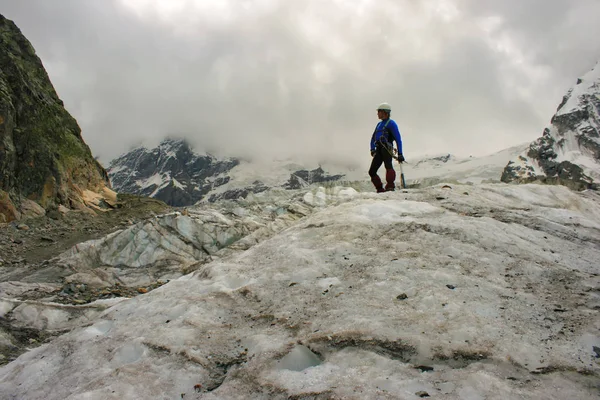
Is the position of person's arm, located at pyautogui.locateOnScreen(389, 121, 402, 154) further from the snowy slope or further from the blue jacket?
the snowy slope

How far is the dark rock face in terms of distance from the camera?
23828 mm

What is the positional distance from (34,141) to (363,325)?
95.4ft

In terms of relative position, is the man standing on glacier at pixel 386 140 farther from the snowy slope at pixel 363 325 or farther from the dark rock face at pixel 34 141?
the dark rock face at pixel 34 141

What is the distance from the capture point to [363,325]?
4.38 metres

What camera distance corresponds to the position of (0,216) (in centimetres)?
2108

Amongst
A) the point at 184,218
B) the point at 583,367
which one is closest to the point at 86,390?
the point at 583,367

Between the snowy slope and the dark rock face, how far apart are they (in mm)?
21268

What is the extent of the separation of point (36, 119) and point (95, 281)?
20956 millimetres

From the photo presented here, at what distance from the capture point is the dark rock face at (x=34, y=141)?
23.8 meters

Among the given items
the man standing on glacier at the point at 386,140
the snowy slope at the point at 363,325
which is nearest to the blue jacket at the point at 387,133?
the man standing on glacier at the point at 386,140

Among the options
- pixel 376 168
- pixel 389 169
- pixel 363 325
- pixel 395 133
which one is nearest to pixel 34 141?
pixel 376 168

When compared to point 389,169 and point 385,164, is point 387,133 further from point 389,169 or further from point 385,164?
point 389,169

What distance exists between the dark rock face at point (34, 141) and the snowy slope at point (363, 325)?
69.8 feet

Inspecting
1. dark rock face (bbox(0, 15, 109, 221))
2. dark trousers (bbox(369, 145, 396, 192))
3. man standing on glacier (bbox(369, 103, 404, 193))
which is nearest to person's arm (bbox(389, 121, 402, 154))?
man standing on glacier (bbox(369, 103, 404, 193))
